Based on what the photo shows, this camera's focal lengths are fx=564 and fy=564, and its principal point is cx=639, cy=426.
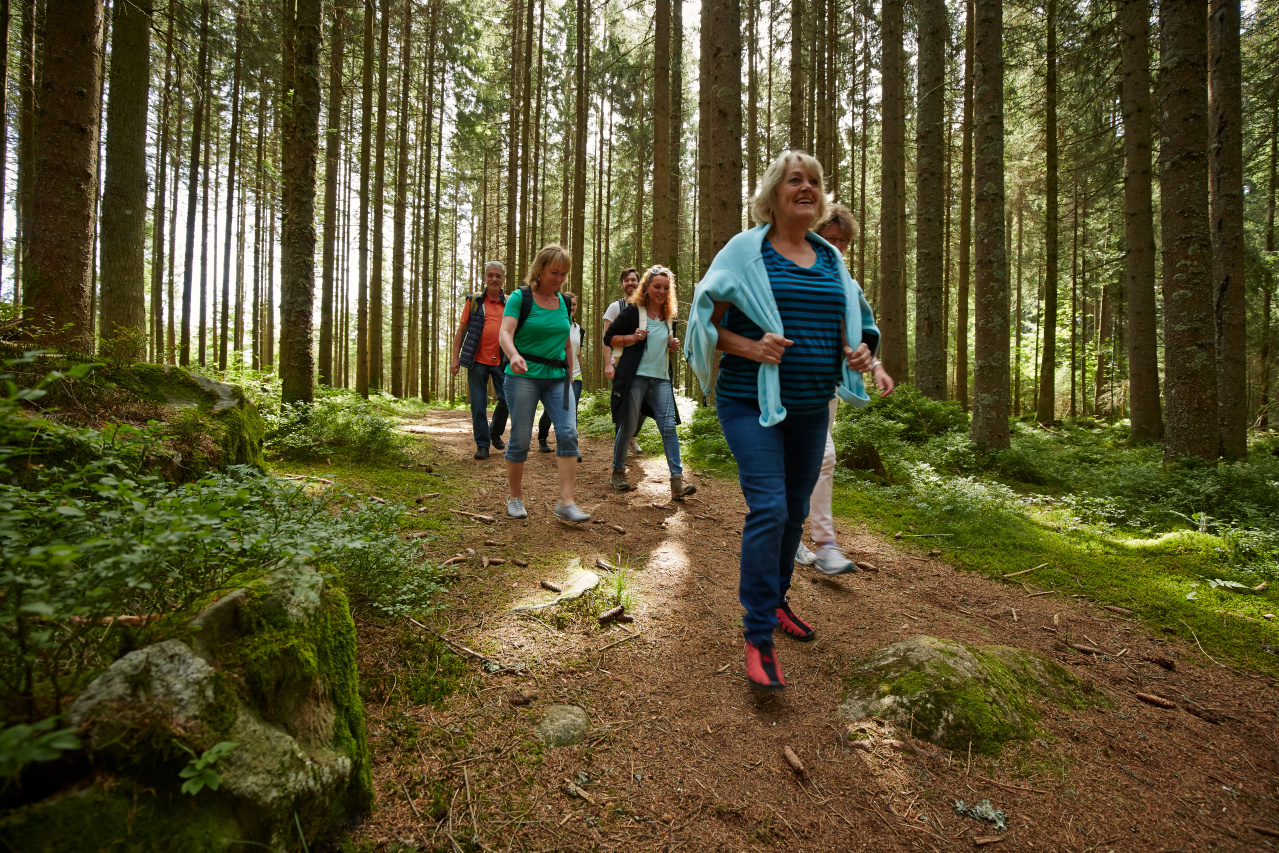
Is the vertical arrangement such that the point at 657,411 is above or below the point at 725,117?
below

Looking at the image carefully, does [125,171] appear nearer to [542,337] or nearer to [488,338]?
[488,338]

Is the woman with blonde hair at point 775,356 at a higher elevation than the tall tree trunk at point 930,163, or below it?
below

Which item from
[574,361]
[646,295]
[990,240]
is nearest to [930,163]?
[990,240]

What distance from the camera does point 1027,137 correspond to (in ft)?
59.7

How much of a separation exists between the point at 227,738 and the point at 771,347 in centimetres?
228

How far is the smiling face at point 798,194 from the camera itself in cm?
270

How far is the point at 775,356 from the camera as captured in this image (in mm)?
2525

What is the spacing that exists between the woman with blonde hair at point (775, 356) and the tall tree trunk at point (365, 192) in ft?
44.6


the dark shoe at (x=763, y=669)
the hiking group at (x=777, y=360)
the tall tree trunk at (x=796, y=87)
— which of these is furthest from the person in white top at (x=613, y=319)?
the tall tree trunk at (x=796, y=87)

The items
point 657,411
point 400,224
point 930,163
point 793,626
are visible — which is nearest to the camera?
point 793,626

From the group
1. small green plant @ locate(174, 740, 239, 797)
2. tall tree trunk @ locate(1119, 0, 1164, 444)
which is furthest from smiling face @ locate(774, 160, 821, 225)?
tall tree trunk @ locate(1119, 0, 1164, 444)

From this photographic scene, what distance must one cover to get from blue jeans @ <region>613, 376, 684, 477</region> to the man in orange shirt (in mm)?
2101

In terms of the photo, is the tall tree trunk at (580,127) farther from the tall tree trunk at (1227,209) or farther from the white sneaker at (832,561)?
the white sneaker at (832,561)

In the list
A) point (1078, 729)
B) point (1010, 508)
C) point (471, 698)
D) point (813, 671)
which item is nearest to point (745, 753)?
point (813, 671)
